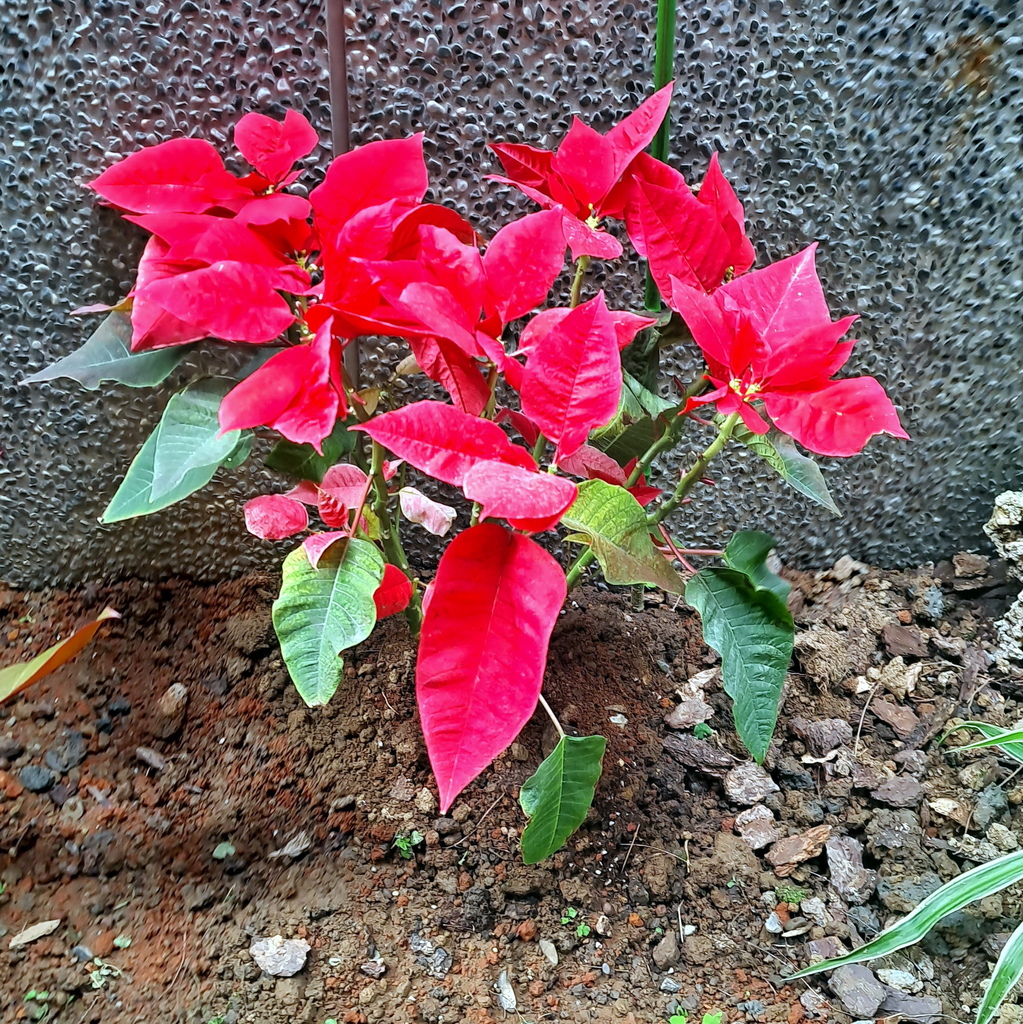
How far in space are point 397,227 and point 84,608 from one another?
77cm

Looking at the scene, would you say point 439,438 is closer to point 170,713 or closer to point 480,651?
point 480,651

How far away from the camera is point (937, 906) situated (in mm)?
727

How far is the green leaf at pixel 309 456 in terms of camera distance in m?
0.71

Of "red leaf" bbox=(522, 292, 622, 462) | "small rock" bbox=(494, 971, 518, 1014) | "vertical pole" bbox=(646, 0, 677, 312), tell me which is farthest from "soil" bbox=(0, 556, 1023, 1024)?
"vertical pole" bbox=(646, 0, 677, 312)

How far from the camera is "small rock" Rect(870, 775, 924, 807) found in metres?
0.93

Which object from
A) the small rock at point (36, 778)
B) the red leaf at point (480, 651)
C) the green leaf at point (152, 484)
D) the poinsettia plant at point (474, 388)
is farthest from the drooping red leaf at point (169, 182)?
the small rock at point (36, 778)

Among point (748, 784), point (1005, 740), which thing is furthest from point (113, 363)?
point (1005, 740)

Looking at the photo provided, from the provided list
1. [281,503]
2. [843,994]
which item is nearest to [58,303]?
[281,503]

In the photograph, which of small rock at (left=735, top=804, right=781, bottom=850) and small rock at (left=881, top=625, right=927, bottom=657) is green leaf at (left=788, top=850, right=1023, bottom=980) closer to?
small rock at (left=735, top=804, right=781, bottom=850)

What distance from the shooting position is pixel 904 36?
0.94 m

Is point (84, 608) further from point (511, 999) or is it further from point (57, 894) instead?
point (511, 999)

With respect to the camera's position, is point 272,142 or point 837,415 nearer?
point 837,415

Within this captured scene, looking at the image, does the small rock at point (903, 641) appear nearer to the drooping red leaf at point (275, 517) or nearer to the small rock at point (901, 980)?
the small rock at point (901, 980)

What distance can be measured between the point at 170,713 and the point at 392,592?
0.45m
